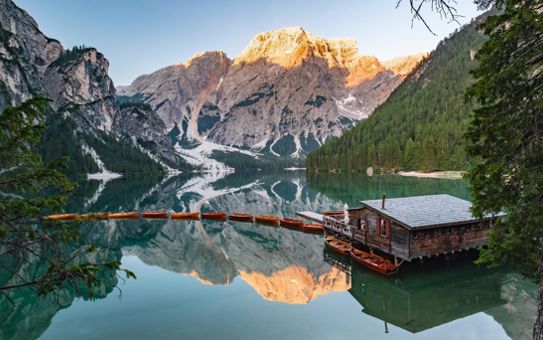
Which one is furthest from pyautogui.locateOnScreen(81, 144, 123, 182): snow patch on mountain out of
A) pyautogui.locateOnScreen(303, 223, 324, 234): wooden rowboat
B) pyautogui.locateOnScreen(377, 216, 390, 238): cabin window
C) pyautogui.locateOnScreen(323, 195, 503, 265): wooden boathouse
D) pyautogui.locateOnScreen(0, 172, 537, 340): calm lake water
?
pyautogui.locateOnScreen(377, 216, 390, 238): cabin window

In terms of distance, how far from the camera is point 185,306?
21.9 m

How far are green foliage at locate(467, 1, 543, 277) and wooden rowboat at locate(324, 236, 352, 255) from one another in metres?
20.9

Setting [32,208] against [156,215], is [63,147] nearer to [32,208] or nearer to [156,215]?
[156,215]

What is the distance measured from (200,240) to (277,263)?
1450 centimetres

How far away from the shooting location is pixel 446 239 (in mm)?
25953

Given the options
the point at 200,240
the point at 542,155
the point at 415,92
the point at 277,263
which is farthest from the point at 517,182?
the point at 415,92

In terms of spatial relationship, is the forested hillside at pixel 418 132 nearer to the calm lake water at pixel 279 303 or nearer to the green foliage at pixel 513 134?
the calm lake water at pixel 279 303

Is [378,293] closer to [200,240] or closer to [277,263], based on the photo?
[277,263]

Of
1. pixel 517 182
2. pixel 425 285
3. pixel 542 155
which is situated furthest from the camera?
pixel 425 285

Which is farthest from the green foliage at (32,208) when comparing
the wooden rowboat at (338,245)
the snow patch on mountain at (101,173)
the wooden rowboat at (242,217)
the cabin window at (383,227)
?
the snow patch on mountain at (101,173)

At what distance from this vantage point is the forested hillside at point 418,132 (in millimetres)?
117438

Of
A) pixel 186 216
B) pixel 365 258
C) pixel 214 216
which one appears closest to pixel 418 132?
pixel 214 216

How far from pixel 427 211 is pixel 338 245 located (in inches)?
360

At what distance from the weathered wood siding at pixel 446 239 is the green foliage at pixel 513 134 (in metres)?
14.4
